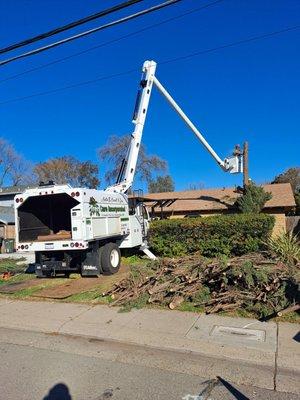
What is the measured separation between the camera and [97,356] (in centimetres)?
610

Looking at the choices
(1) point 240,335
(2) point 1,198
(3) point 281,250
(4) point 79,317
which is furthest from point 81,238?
(2) point 1,198

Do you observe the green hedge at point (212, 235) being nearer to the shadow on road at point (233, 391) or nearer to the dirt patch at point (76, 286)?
the dirt patch at point (76, 286)

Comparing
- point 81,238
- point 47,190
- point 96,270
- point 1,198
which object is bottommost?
point 96,270

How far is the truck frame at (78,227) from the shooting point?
11.8m

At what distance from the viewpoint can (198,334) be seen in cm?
677

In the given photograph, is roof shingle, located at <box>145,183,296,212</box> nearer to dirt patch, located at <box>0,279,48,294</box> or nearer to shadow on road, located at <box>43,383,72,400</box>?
dirt patch, located at <box>0,279,48,294</box>

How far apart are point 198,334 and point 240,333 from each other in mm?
674

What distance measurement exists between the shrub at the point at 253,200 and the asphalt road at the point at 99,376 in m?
16.3

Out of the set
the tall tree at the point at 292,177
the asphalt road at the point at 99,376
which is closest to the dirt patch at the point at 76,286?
the asphalt road at the point at 99,376

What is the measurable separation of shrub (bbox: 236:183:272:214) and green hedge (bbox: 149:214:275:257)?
652 cm

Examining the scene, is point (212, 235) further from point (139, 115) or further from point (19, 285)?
point (19, 285)

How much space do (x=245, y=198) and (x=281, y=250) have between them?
12.5 metres

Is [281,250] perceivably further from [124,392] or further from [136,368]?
[124,392]

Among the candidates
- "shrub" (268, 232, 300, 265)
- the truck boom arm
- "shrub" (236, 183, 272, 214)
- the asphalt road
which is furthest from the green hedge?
the asphalt road
